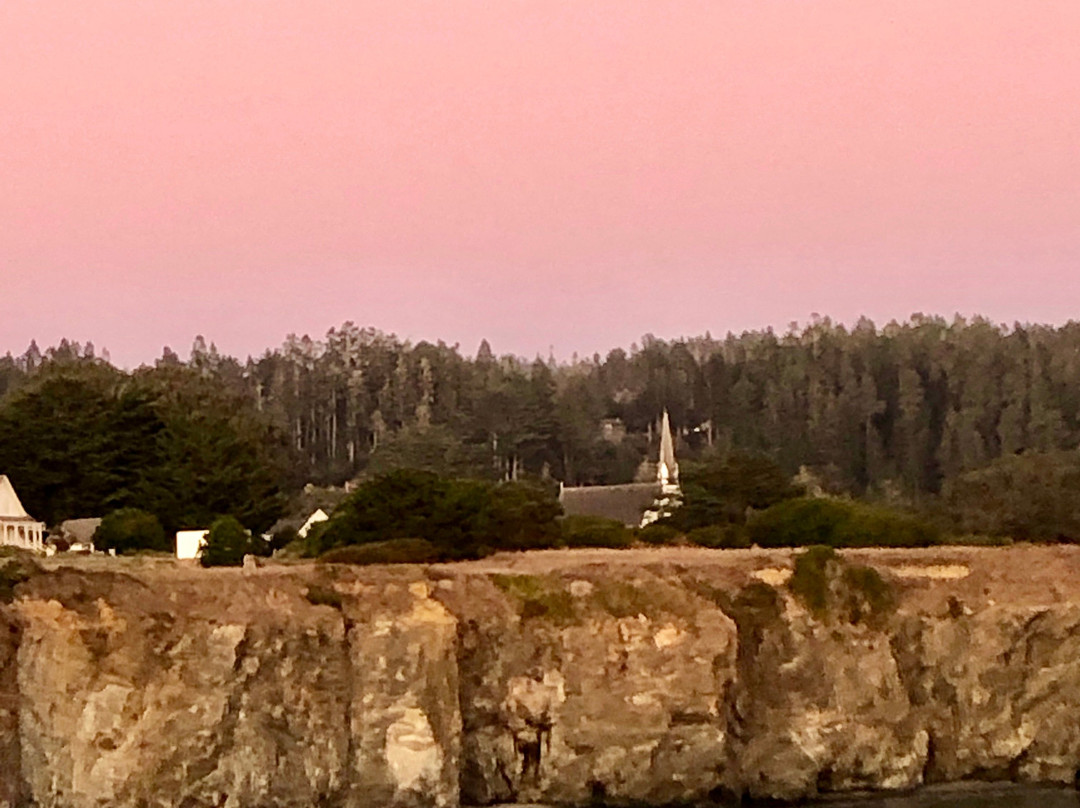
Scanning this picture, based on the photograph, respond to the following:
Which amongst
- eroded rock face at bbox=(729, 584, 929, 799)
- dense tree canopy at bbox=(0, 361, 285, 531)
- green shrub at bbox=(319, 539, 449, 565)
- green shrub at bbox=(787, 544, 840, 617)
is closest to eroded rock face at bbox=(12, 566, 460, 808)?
green shrub at bbox=(319, 539, 449, 565)

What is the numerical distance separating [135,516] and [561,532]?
13.6 m

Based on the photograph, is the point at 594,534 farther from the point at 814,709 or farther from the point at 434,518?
the point at 814,709

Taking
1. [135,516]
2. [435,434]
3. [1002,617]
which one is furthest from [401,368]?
[1002,617]

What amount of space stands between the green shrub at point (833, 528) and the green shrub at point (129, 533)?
17.8 m

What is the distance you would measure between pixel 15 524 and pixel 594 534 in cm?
1873

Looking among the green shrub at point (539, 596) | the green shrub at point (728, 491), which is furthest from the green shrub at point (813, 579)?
the green shrub at point (728, 491)

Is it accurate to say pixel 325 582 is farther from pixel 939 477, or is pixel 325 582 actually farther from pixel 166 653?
pixel 939 477

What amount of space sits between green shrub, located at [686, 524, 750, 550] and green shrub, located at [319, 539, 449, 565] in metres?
8.88

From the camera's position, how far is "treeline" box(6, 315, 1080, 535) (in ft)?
256

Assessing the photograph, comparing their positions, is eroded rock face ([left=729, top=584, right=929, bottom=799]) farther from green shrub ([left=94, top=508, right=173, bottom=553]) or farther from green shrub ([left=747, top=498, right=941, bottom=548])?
green shrub ([left=94, top=508, right=173, bottom=553])

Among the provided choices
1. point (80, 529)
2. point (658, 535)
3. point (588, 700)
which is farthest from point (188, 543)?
point (588, 700)

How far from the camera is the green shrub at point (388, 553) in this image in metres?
33.4

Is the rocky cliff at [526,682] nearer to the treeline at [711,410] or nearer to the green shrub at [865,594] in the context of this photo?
the green shrub at [865,594]

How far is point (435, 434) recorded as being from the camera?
231ft
